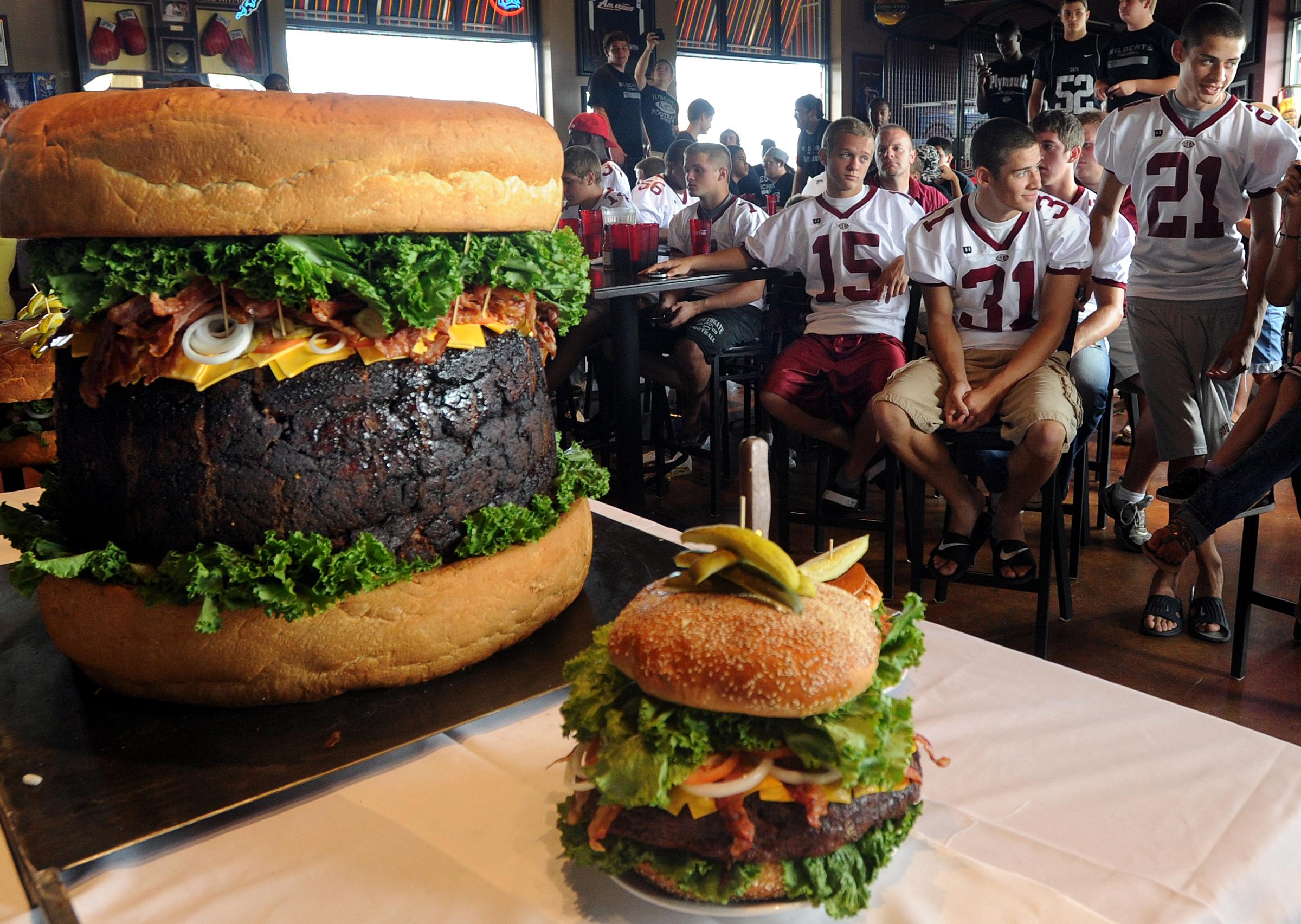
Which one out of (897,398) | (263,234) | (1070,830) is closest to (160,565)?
(263,234)

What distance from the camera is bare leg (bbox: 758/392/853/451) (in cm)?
374

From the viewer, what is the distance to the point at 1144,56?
5852mm

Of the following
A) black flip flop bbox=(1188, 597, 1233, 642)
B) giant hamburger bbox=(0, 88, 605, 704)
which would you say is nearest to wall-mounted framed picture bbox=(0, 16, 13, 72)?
giant hamburger bbox=(0, 88, 605, 704)

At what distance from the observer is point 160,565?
126 cm

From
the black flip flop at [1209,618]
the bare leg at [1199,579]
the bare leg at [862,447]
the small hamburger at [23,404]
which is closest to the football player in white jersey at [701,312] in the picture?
the bare leg at [862,447]

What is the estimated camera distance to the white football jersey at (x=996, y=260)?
10.4ft

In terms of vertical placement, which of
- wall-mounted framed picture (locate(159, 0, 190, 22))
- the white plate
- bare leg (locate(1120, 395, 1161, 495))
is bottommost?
bare leg (locate(1120, 395, 1161, 495))

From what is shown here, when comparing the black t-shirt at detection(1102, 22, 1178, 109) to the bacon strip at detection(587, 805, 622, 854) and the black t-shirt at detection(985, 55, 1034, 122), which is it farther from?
the bacon strip at detection(587, 805, 622, 854)

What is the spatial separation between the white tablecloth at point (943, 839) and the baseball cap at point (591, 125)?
6.23 m

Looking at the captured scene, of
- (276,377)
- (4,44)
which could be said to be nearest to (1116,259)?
(276,377)

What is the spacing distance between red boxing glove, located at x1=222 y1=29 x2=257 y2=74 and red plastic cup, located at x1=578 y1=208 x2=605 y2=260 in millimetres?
6247

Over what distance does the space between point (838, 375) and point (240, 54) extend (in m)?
7.52

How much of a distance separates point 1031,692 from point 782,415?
2.53 m

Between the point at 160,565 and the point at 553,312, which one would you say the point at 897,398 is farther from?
the point at 160,565
